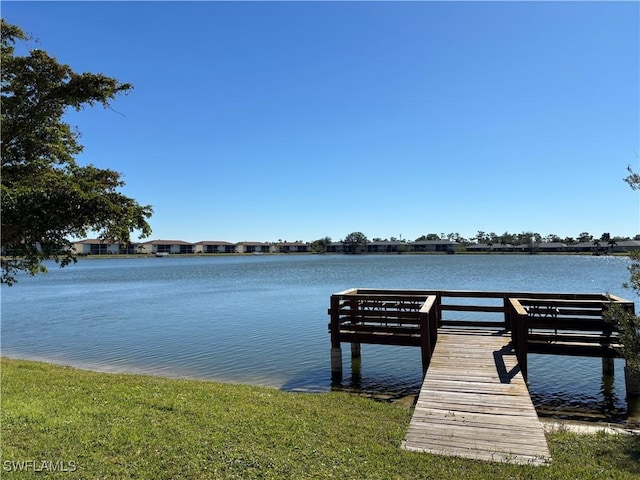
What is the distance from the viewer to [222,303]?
101 ft

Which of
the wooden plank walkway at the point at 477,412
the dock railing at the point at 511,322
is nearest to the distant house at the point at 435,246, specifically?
the dock railing at the point at 511,322

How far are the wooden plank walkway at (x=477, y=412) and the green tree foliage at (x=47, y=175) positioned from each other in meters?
5.52

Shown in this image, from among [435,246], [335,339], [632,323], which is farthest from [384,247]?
[632,323]

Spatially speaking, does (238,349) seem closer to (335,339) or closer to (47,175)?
(335,339)

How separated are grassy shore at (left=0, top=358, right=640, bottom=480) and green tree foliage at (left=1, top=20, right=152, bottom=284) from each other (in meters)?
2.73

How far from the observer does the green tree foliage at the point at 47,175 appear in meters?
6.19

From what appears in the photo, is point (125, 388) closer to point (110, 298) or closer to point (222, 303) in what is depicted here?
point (222, 303)

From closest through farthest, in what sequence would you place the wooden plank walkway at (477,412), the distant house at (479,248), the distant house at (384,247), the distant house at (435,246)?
the wooden plank walkway at (477,412) < the distant house at (479,248) < the distant house at (435,246) < the distant house at (384,247)

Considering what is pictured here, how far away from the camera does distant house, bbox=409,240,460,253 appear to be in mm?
171625

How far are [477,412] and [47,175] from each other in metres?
7.74

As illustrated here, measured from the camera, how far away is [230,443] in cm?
554

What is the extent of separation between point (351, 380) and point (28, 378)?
26.3ft

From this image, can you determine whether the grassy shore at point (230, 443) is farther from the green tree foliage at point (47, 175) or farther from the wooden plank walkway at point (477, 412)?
the green tree foliage at point (47, 175)

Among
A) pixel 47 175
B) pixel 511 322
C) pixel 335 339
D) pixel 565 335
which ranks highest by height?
pixel 47 175
